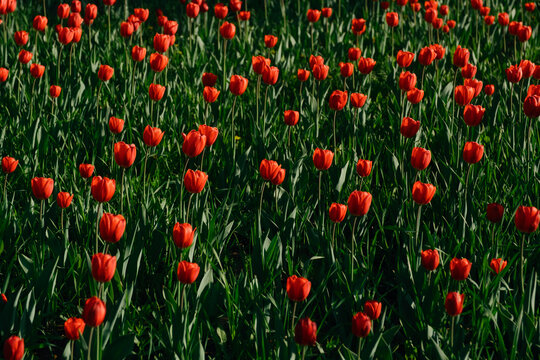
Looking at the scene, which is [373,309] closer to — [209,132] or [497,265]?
[497,265]

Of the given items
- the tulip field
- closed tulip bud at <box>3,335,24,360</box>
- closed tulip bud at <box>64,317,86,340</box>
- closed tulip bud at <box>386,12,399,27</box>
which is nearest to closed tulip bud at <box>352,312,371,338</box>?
the tulip field

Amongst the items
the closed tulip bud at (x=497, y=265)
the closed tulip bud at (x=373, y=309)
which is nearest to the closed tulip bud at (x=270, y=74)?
the closed tulip bud at (x=497, y=265)

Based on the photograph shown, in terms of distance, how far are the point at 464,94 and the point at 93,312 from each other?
215 centimetres

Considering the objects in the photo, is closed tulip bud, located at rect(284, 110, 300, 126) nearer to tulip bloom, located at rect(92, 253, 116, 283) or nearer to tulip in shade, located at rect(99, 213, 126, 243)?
tulip in shade, located at rect(99, 213, 126, 243)

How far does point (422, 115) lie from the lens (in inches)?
149

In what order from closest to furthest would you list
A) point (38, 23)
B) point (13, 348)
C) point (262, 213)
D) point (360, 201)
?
point (13, 348) → point (360, 201) → point (262, 213) → point (38, 23)

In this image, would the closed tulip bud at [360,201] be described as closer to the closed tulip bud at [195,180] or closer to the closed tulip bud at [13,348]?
the closed tulip bud at [195,180]

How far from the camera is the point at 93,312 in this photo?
69.4 inches

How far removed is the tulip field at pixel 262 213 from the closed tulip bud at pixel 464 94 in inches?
1.2

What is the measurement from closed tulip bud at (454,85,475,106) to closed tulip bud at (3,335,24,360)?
2.27 meters

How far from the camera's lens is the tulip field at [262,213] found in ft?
7.10

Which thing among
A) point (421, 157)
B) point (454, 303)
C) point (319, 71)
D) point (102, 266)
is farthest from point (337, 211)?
point (319, 71)

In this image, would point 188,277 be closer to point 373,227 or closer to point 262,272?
point 262,272

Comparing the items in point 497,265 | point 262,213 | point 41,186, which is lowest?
point 262,213
